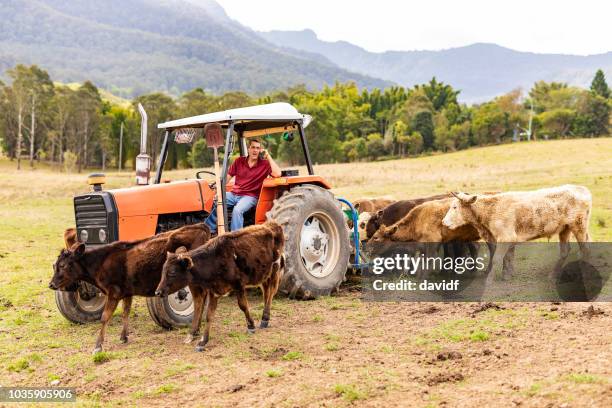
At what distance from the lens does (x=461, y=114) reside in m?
93.3

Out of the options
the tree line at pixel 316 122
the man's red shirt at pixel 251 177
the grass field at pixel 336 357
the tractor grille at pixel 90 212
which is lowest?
the grass field at pixel 336 357

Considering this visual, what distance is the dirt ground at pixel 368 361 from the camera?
492 centimetres

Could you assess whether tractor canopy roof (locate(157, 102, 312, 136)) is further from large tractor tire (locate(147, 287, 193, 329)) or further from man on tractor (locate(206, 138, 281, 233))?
large tractor tire (locate(147, 287, 193, 329))

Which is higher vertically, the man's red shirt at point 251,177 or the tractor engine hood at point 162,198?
the man's red shirt at point 251,177

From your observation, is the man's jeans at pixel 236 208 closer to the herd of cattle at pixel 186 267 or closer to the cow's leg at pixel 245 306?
the herd of cattle at pixel 186 267

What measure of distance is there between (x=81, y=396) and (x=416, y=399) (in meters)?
2.98

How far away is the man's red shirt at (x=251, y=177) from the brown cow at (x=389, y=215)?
3568mm

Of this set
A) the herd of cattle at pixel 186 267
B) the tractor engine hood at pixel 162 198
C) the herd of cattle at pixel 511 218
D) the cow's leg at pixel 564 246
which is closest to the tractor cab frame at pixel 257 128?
the tractor engine hood at pixel 162 198

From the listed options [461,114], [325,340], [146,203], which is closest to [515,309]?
[325,340]

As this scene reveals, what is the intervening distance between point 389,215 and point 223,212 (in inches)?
197

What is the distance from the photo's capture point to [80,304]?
7.96m

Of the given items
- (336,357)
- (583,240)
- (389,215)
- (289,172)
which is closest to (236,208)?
(289,172)

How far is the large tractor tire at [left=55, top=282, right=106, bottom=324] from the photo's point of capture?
7.85 meters

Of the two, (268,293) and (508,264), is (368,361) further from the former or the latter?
(508,264)
